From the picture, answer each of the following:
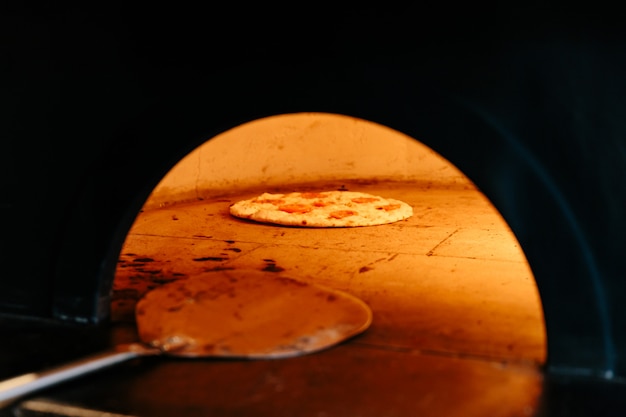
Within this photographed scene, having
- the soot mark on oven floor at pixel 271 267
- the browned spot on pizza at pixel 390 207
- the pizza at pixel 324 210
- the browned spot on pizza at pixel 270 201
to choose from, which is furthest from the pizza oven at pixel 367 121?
the browned spot on pizza at pixel 270 201

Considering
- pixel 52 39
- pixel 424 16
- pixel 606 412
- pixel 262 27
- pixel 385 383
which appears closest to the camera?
pixel 606 412

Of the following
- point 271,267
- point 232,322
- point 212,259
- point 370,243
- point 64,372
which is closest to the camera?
point 64,372

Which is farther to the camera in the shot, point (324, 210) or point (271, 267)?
point (324, 210)

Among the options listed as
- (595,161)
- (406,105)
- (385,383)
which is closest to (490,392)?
(385,383)

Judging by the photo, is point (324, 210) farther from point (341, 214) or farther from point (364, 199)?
point (364, 199)

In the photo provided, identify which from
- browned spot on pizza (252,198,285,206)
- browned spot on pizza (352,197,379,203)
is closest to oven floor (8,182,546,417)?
browned spot on pizza (252,198,285,206)

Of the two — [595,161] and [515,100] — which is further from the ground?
[515,100]

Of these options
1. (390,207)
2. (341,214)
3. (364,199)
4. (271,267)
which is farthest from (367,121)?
(364,199)

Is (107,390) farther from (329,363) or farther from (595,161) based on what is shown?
(595,161)
